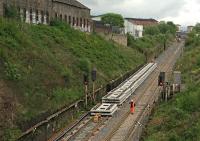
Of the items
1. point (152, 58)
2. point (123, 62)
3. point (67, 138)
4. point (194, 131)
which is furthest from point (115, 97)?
point (152, 58)

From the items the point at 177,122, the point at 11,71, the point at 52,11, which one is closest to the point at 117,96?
the point at 11,71

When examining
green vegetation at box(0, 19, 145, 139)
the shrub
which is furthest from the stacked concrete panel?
the shrub

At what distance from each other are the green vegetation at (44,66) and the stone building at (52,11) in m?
1.52

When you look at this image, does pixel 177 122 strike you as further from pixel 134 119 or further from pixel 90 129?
pixel 134 119

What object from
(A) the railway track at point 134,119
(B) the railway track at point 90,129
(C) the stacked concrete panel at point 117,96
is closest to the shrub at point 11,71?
(B) the railway track at point 90,129

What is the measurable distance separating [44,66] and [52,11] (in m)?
19.4

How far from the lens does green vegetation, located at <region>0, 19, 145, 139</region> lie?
99.4 ft

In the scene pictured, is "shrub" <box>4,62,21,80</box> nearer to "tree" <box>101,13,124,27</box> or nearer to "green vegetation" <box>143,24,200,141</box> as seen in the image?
"green vegetation" <box>143,24,200,141</box>

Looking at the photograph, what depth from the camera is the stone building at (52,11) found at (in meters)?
46.7

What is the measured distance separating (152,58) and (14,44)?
195ft

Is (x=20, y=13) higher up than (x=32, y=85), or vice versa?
(x=20, y=13)

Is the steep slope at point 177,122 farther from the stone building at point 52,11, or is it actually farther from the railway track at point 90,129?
the stone building at point 52,11

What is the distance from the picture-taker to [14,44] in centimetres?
3538

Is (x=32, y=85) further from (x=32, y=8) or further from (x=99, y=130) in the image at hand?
(x=32, y=8)
